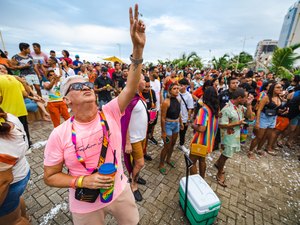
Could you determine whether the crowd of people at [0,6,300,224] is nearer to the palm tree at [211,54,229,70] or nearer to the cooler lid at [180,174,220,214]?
the cooler lid at [180,174,220,214]

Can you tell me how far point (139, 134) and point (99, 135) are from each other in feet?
4.83

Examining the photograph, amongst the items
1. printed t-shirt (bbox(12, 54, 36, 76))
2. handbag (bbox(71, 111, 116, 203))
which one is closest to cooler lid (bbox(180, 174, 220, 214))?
handbag (bbox(71, 111, 116, 203))

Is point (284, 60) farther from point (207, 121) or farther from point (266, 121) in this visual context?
point (207, 121)

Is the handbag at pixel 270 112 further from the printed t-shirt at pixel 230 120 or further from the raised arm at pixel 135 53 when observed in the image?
the raised arm at pixel 135 53

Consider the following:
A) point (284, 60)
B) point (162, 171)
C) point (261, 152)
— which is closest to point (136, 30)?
point (162, 171)

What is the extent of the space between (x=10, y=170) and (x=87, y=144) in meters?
0.71

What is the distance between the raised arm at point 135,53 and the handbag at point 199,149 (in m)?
2.01

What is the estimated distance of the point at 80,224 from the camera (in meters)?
1.48

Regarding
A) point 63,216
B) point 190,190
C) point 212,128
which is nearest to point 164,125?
point 212,128

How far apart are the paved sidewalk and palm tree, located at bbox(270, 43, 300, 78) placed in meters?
10.8

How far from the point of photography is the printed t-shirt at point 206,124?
2.84 meters

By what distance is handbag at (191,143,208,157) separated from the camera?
2939mm

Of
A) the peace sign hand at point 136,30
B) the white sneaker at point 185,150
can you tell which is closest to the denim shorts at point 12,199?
the peace sign hand at point 136,30

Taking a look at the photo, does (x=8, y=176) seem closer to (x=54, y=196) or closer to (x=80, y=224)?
(x=80, y=224)
